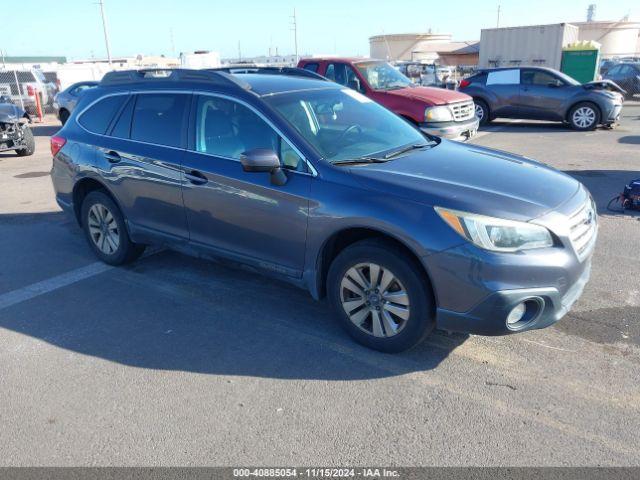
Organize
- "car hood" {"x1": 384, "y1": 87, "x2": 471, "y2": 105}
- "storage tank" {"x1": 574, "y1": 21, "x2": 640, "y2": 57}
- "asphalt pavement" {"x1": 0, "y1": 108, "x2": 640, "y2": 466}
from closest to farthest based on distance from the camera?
"asphalt pavement" {"x1": 0, "y1": 108, "x2": 640, "y2": 466}, "car hood" {"x1": 384, "y1": 87, "x2": 471, "y2": 105}, "storage tank" {"x1": 574, "y1": 21, "x2": 640, "y2": 57}

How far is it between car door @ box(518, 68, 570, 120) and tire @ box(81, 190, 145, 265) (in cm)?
1277

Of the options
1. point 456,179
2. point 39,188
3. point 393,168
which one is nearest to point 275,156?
point 393,168

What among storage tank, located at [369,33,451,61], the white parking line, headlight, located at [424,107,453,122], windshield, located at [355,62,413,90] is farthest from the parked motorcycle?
storage tank, located at [369,33,451,61]

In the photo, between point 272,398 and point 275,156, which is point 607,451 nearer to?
point 272,398

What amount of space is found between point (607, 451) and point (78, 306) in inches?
156

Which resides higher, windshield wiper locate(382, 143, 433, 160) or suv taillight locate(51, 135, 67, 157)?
windshield wiper locate(382, 143, 433, 160)

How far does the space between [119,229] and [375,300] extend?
287cm

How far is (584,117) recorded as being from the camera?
14391 millimetres

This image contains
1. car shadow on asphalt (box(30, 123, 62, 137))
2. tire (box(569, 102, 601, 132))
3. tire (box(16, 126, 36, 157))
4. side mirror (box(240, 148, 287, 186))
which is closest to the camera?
side mirror (box(240, 148, 287, 186))

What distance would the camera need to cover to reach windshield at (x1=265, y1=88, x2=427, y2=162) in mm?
4055

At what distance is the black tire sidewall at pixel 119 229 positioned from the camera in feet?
17.3

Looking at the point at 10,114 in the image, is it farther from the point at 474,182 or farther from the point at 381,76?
the point at 474,182

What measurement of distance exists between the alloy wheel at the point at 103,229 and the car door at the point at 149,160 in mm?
306

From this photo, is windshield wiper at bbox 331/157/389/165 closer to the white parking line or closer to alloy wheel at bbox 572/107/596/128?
the white parking line
